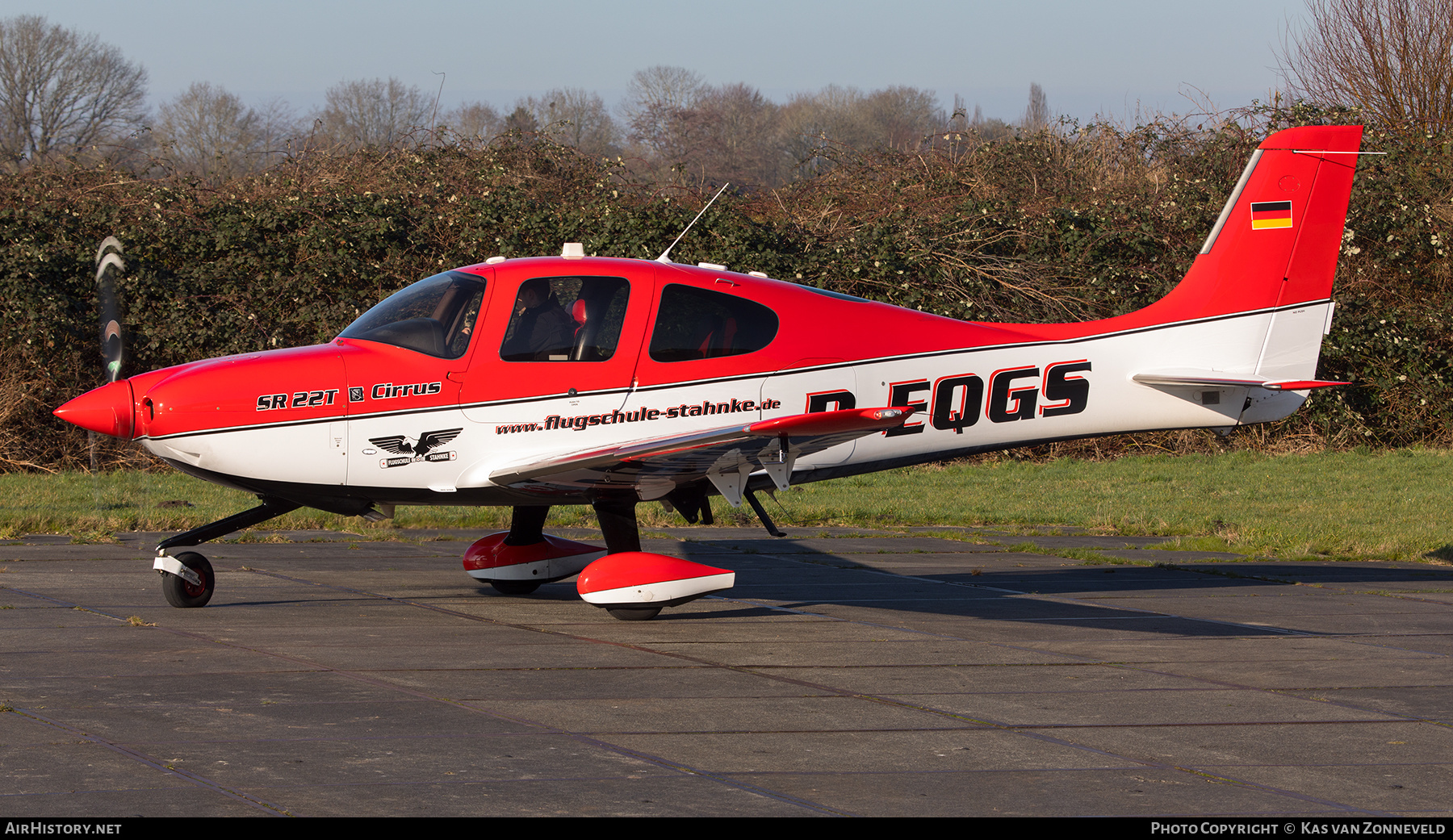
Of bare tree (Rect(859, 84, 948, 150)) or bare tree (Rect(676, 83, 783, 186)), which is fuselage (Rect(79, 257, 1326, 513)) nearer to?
bare tree (Rect(676, 83, 783, 186))

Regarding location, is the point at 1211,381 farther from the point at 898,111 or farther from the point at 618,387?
the point at 898,111

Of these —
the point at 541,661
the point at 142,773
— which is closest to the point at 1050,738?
the point at 541,661

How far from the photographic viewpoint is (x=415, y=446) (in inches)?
345

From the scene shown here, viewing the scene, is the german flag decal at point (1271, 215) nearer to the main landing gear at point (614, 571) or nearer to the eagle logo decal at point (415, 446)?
the main landing gear at point (614, 571)

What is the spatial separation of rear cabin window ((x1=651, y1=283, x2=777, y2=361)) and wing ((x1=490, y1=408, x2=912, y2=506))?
0.59 metres

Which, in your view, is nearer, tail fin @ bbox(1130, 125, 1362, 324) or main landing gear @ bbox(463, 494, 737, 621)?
main landing gear @ bbox(463, 494, 737, 621)

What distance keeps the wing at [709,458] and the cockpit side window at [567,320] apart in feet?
2.31

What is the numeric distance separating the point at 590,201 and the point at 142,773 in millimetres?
16593

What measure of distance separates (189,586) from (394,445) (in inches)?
66.3

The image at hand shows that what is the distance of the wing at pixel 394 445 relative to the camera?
8.71m

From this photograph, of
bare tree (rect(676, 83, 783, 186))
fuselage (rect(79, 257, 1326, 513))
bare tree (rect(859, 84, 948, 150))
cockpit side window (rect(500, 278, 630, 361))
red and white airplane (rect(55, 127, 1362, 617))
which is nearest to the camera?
red and white airplane (rect(55, 127, 1362, 617))

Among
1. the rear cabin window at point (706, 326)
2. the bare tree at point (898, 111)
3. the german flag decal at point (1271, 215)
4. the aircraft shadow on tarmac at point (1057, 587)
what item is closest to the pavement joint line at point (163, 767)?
the aircraft shadow on tarmac at point (1057, 587)

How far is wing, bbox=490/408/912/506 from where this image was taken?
7.57 m

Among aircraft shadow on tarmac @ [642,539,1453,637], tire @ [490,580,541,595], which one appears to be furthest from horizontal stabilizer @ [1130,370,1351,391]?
tire @ [490,580,541,595]
